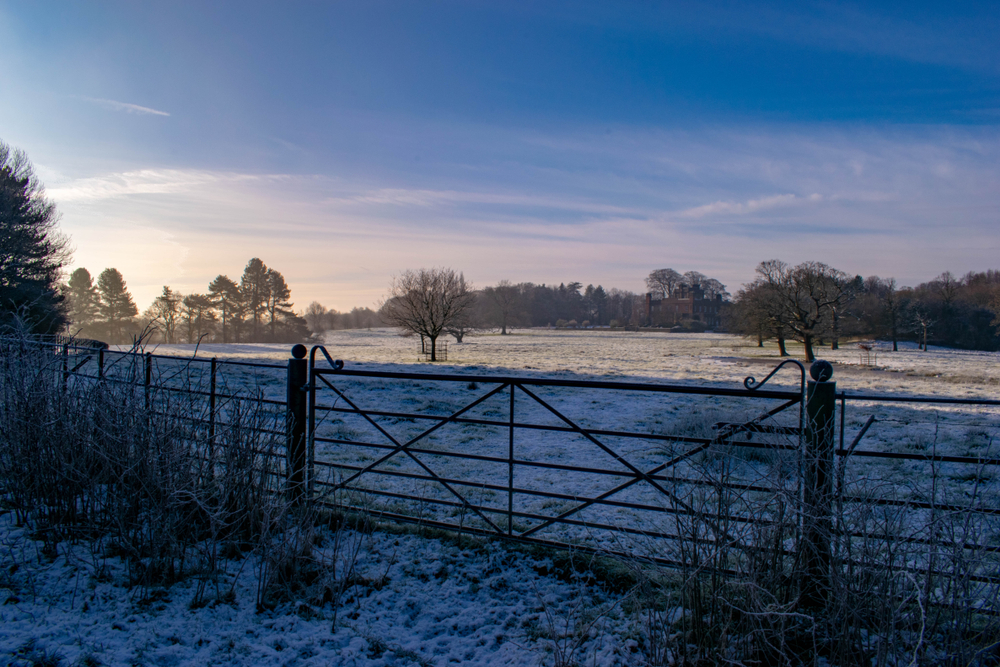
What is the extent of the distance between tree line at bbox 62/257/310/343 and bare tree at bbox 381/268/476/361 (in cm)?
3370

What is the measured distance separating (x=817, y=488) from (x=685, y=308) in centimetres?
10400

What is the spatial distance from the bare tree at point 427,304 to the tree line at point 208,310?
33.7m

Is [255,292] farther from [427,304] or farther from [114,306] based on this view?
[427,304]

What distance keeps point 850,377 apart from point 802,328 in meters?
7.73

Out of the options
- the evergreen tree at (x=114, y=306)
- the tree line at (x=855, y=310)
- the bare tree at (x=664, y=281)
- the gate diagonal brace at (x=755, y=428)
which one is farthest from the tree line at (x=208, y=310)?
the bare tree at (x=664, y=281)

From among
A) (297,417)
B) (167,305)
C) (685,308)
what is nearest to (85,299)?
(167,305)

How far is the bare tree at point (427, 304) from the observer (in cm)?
3431

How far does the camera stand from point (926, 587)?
2365mm

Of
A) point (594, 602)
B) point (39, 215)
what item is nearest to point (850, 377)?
point (594, 602)

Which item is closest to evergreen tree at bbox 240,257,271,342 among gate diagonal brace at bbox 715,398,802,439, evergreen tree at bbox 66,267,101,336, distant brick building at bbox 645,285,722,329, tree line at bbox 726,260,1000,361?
evergreen tree at bbox 66,267,101,336

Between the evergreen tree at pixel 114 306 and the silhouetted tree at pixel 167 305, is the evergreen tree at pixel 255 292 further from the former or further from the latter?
the evergreen tree at pixel 114 306

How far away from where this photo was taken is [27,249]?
85.5 ft

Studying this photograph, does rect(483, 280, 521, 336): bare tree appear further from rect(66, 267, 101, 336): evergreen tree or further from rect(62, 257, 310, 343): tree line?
rect(66, 267, 101, 336): evergreen tree

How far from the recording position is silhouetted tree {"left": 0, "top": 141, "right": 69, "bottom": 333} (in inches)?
944
